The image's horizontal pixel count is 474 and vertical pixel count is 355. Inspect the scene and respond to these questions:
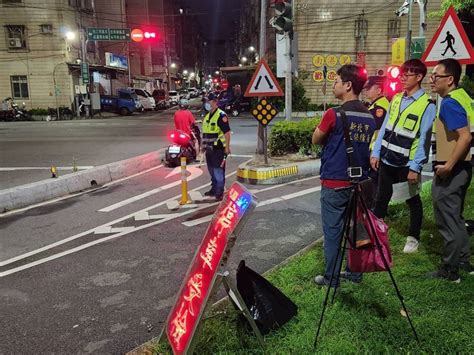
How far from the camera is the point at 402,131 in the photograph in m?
4.46

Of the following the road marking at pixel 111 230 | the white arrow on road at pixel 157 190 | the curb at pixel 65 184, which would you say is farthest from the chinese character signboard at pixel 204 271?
the curb at pixel 65 184

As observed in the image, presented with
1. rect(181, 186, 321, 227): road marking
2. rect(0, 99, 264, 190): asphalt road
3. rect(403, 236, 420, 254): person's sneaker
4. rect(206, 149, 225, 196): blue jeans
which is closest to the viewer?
rect(403, 236, 420, 254): person's sneaker

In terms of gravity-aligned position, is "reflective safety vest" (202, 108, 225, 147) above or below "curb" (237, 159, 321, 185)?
above

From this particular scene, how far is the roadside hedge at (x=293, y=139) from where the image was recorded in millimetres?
11125

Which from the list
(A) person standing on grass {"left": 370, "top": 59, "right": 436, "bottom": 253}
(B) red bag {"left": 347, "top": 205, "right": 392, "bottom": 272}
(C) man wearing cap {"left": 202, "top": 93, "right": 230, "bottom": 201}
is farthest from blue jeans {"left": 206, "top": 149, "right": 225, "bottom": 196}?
(B) red bag {"left": 347, "top": 205, "right": 392, "bottom": 272}

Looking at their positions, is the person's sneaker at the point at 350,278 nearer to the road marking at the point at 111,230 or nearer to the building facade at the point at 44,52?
the road marking at the point at 111,230

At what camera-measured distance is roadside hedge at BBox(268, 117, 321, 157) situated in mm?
11125

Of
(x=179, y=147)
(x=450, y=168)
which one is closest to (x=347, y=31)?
(x=179, y=147)

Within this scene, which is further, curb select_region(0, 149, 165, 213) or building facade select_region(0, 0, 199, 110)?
building facade select_region(0, 0, 199, 110)

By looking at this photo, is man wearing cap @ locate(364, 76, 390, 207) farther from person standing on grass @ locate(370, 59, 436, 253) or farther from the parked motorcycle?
the parked motorcycle

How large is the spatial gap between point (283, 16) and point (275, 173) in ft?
12.2

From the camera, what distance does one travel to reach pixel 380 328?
3.26m

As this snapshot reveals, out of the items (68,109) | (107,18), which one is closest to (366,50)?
(68,109)

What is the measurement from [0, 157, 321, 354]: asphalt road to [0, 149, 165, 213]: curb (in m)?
0.39
